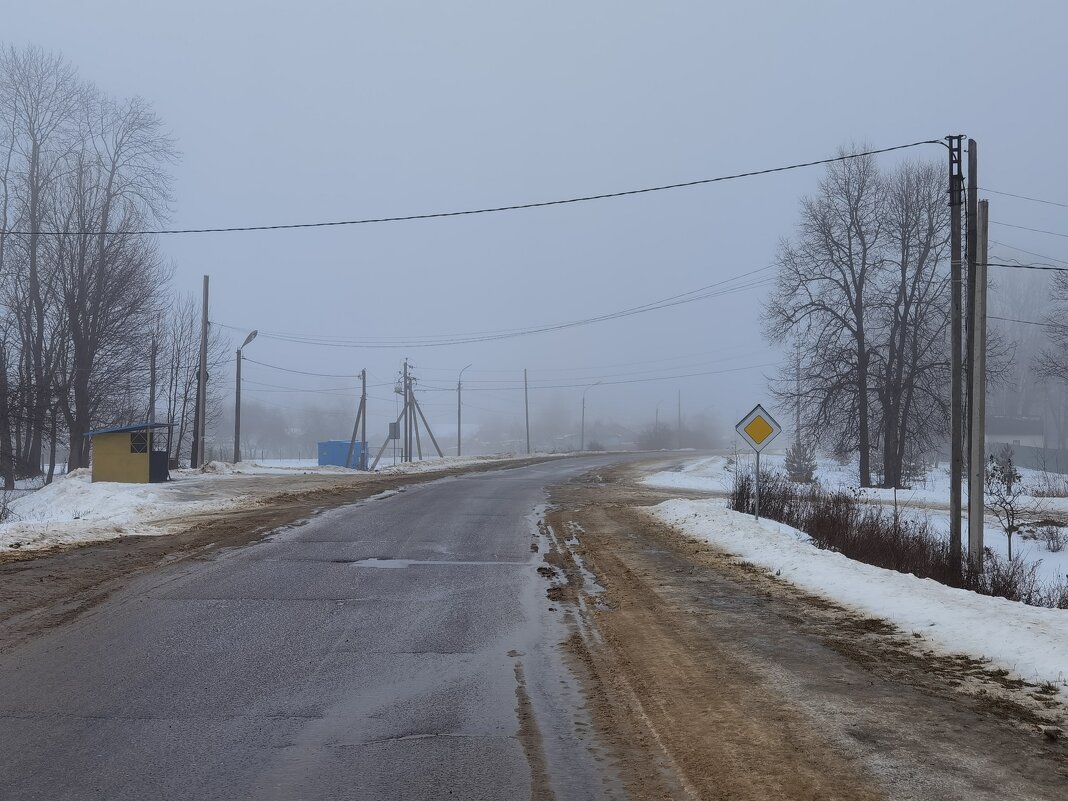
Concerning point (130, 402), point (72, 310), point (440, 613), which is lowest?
point (440, 613)

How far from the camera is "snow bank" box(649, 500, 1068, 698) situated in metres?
6.89

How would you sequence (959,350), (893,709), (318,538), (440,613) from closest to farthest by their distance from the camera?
(893,709) → (440,613) → (318,538) → (959,350)

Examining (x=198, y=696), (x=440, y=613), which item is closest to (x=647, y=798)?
(x=198, y=696)

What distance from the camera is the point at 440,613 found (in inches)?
352

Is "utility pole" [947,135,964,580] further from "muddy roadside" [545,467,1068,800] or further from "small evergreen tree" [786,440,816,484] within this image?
"small evergreen tree" [786,440,816,484]

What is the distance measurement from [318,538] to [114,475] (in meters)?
19.5

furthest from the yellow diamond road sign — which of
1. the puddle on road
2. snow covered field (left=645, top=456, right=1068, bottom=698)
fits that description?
the puddle on road

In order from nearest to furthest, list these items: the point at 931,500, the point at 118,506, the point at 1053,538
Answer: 1. the point at 118,506
2. the point at 1053,538
3. the point at 931,500

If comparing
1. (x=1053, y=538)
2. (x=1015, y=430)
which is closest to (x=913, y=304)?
(x=1053, y=538)

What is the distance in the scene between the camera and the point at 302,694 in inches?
238

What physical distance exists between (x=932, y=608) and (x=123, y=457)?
2832cm

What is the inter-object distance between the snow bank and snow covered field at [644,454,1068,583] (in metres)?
4.60

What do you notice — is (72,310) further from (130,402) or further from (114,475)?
(114,475)

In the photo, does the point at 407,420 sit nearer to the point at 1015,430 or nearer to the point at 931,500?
the point at 931,500
